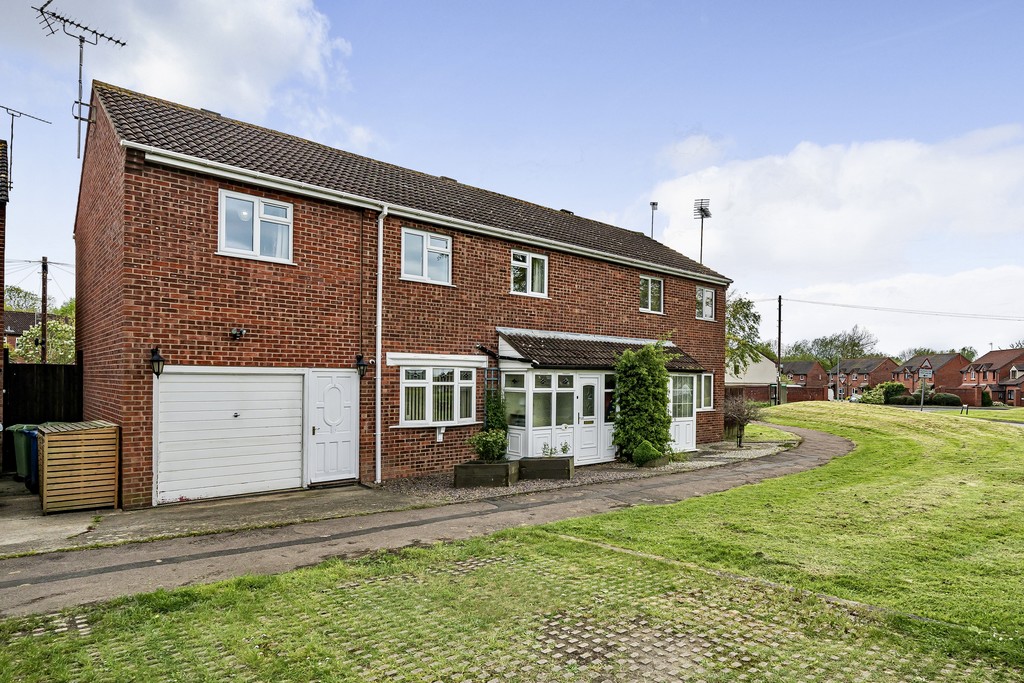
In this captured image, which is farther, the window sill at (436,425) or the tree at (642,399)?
the tree at (642,399)

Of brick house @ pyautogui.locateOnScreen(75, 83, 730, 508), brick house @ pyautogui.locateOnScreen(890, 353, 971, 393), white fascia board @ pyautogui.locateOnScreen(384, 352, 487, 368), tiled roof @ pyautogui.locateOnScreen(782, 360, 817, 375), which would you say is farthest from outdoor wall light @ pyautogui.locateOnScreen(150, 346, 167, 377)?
brick house @ pyautogui.locateOnScreen(890, 353, 971, 393)

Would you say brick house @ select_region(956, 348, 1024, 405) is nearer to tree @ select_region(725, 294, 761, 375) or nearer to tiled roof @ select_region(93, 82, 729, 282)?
tree @ select_region(725, 294, 761, 375)

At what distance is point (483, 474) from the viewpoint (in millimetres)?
11695

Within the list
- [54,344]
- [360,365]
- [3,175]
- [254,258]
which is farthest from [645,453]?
[54,344]

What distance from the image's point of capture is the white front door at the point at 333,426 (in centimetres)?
1140

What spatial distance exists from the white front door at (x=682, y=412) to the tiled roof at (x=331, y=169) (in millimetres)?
3798

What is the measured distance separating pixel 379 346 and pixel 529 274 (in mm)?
4849

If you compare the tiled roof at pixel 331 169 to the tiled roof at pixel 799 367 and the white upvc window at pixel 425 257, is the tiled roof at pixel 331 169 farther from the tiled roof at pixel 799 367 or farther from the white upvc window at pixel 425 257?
the tiled roof at pixel 799 367

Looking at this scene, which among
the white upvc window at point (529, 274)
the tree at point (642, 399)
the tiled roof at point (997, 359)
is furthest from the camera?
the tiled roof at point (997, 359)

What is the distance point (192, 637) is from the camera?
4719mm

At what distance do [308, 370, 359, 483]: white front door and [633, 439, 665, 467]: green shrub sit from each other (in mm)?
6857

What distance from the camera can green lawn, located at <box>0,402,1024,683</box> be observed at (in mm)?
4227

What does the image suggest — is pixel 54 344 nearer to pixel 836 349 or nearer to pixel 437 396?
pixel 437 396

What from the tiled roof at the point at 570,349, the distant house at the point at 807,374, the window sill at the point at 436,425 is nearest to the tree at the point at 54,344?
the window sill at the point at 436,425
